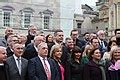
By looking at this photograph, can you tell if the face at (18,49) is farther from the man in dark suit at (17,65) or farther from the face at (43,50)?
the face at (43,50)

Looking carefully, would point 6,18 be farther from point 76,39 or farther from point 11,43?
point 11,43

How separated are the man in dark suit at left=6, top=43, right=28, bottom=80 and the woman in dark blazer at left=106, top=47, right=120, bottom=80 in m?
2.27

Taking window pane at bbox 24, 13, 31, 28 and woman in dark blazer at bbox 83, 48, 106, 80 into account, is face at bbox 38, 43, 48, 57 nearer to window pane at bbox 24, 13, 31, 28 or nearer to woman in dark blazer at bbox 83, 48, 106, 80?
woman in dark blazer at bbox 83, 48, 106, 80

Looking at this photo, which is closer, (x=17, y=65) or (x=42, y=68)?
(x=17, y=65)

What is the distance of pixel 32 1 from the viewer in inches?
1032

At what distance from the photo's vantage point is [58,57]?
1039 cm

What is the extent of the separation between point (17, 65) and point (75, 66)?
5.49 feet

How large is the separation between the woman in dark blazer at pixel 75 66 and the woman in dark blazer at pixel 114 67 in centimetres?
74

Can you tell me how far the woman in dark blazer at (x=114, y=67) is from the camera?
1046 cm

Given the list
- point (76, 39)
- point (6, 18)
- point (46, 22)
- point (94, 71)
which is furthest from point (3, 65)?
point (46, 22)

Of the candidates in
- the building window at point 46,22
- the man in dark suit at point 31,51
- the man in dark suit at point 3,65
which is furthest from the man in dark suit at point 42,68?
the building window at point 46,22

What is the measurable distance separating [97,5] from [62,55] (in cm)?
7728

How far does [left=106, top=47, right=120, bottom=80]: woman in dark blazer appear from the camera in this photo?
10.5 meters

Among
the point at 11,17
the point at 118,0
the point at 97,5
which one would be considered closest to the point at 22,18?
the point at 11,17
